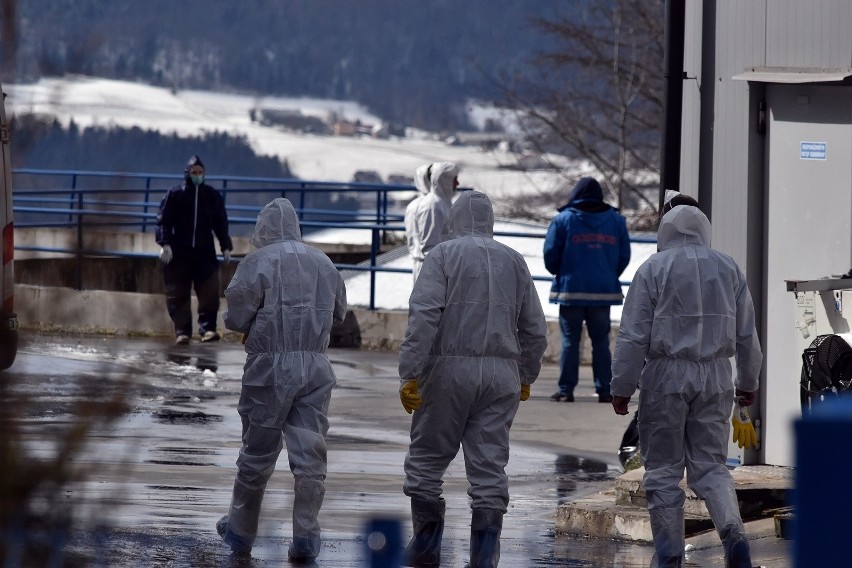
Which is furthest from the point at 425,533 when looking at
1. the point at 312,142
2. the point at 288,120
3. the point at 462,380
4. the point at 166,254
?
the point at 288,120

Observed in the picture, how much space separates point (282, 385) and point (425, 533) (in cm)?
88

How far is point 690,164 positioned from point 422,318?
281 cm

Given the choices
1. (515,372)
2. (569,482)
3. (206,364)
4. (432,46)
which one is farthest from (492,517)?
(432,46)

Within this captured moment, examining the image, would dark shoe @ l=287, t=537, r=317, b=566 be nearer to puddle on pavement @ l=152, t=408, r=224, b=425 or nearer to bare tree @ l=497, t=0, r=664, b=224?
puddle on pavement @ l=152, t=408, r=224, b=425

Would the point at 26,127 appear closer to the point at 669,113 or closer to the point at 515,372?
the point at 515,372

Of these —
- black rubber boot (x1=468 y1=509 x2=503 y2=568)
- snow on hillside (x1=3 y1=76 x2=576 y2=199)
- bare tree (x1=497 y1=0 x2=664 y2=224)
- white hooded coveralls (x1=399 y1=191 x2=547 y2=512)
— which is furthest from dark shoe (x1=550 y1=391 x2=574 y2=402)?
snow on hillside (x1=3 y1=76 x2=576 y2=199)

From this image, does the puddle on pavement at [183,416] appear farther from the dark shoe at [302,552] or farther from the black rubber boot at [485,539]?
the black rubber boot at [485,539]

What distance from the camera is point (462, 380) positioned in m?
6.61

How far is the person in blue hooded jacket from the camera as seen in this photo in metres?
12.4

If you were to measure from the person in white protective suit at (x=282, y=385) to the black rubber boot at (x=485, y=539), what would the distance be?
71 centimetres

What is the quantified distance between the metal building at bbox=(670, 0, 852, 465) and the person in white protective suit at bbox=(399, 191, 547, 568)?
224cm

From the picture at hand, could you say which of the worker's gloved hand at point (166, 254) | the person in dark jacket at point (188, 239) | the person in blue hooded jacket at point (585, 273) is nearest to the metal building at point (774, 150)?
the person in blue hooded jacket at point (585, 273)

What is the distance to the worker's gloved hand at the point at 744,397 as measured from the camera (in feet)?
22.3

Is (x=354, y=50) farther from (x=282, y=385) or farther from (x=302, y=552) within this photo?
(x=302, y=552)
